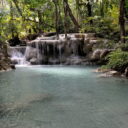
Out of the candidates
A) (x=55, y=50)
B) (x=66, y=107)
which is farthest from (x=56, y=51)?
(x=66, y=107)

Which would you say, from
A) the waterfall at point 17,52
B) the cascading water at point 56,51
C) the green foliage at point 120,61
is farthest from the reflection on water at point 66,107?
the waterfall at point 17,52

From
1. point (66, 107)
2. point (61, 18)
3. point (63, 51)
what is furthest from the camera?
point (61, 18)

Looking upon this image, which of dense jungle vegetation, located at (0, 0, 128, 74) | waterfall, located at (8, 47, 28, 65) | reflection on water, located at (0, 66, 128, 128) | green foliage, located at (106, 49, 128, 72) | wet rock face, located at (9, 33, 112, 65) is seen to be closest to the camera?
reflection on water, located at (0, 66, 128, 128)

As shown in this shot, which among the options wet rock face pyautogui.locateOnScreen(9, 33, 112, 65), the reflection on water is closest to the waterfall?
wet rock face pyautogui.locateOnScreen(9, 33, 112, 65)

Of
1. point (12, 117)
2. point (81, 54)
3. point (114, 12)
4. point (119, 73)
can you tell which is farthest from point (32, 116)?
point (114, 12)

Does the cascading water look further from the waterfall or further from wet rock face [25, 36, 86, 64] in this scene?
the waterfall

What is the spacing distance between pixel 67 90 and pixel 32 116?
2.75m

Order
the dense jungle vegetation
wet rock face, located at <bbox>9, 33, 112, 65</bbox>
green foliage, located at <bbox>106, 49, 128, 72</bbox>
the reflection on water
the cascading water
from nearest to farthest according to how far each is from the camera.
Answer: the reflection on water
green foliage, located at <bbox>106, 49, 128, 72</bbox>
wet rock face, located at <bbox>9, 33, 112, 65</bbox>
the cascading water
the dense jungle vegetation

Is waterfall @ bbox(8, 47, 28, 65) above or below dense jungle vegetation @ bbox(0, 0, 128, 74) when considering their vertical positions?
below

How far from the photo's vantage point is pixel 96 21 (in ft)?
65.5

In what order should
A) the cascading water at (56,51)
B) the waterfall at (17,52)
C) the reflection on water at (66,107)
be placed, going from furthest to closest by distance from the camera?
the waterfall at (17,52), the cascading water at (56,51), the reflection on water at (66,107)

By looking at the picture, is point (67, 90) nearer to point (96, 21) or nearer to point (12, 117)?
point (12, 117)

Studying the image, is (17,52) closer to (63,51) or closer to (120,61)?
(63,51)

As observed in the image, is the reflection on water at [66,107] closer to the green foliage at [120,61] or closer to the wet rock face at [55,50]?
the green foliage at [120,61]
